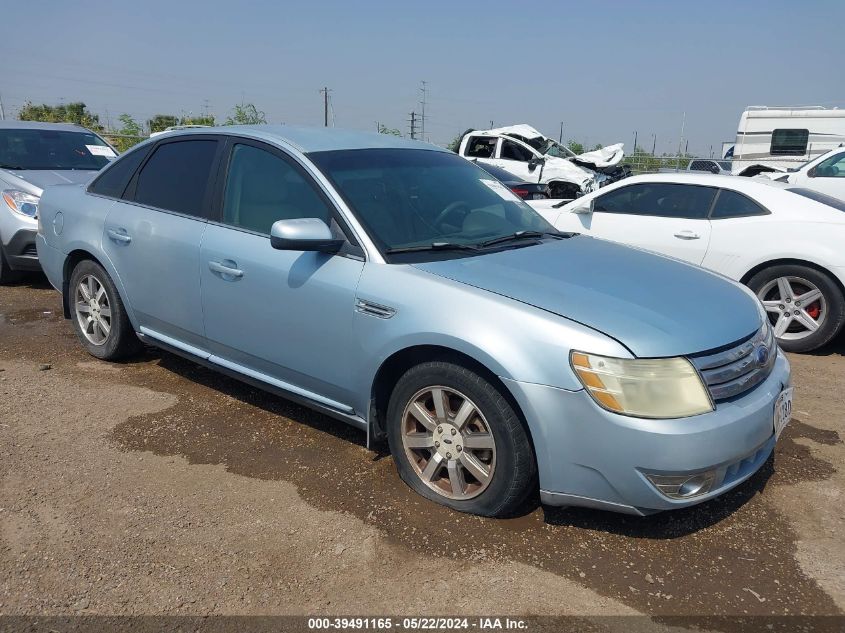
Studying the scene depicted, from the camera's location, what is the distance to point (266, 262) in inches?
137

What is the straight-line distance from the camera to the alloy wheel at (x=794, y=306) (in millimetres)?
5508

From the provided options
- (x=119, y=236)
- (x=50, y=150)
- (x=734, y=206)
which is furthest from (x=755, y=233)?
(x=50, y=150)

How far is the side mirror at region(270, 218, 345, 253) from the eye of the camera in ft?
10.2

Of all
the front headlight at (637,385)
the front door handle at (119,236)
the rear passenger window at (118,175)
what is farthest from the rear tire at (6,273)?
the front headlight at (637,385)

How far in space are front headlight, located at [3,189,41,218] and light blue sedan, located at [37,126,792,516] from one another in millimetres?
2813

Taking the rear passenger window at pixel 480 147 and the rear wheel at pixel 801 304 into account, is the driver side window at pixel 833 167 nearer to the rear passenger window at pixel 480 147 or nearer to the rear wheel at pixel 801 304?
the rear wheel at pixel 801 304

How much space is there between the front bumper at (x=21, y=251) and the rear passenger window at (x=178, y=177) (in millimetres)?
3078

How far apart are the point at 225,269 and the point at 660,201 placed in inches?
170

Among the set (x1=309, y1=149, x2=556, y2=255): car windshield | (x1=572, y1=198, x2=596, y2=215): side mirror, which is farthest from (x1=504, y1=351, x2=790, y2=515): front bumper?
(x1=572, y1=198, x2=596, y2=215): side mirror

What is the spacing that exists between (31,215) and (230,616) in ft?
18.9

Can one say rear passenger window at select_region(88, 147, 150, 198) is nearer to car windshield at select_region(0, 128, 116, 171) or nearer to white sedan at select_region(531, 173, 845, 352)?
car windshield at select_region(0, 128, 116, 171)

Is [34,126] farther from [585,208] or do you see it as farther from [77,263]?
[585,208]

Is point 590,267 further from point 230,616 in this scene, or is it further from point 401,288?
point 230,616

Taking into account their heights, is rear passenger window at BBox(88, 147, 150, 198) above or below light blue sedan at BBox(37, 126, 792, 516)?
above
